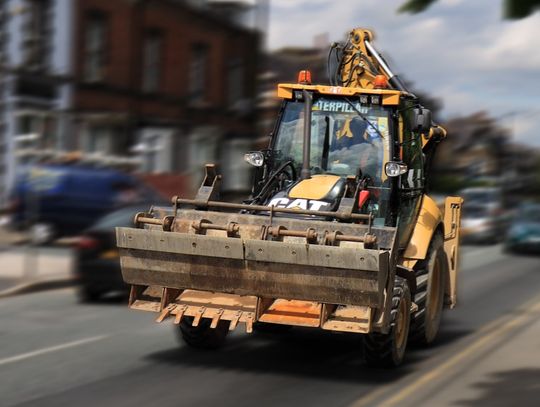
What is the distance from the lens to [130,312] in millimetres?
13555

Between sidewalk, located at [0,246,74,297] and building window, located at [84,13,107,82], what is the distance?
7053 millimetres

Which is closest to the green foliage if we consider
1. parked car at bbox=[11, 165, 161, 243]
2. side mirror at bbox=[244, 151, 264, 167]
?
side mirror at bbox=[244, 151, 264, 167]

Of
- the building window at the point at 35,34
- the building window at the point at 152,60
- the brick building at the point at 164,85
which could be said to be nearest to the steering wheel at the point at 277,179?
the building window at the point at 35,34

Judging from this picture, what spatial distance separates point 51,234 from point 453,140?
127ft

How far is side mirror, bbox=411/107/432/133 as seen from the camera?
10.0 m

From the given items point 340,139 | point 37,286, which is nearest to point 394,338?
point 340,139

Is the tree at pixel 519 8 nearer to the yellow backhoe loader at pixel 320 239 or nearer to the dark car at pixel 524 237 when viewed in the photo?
the yellow backhoe loader at pixel 320 239

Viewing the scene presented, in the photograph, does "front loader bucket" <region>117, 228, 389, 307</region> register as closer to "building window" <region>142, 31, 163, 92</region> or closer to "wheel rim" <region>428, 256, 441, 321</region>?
"wheel rim" <region>428, 256, 441, 321</region>

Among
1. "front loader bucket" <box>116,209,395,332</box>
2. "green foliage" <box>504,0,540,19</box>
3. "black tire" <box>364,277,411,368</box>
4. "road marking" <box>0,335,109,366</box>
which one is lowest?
"road marking" <box>0,335,109,366</box>

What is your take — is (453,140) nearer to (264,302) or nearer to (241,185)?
(241,185)

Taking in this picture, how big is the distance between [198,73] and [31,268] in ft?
54.8

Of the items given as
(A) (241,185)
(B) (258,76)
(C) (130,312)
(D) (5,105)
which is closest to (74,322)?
(C) (130,312)

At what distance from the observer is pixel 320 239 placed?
8.65 m

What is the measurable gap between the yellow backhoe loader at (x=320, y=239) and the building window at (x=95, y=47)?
18.3 meters
